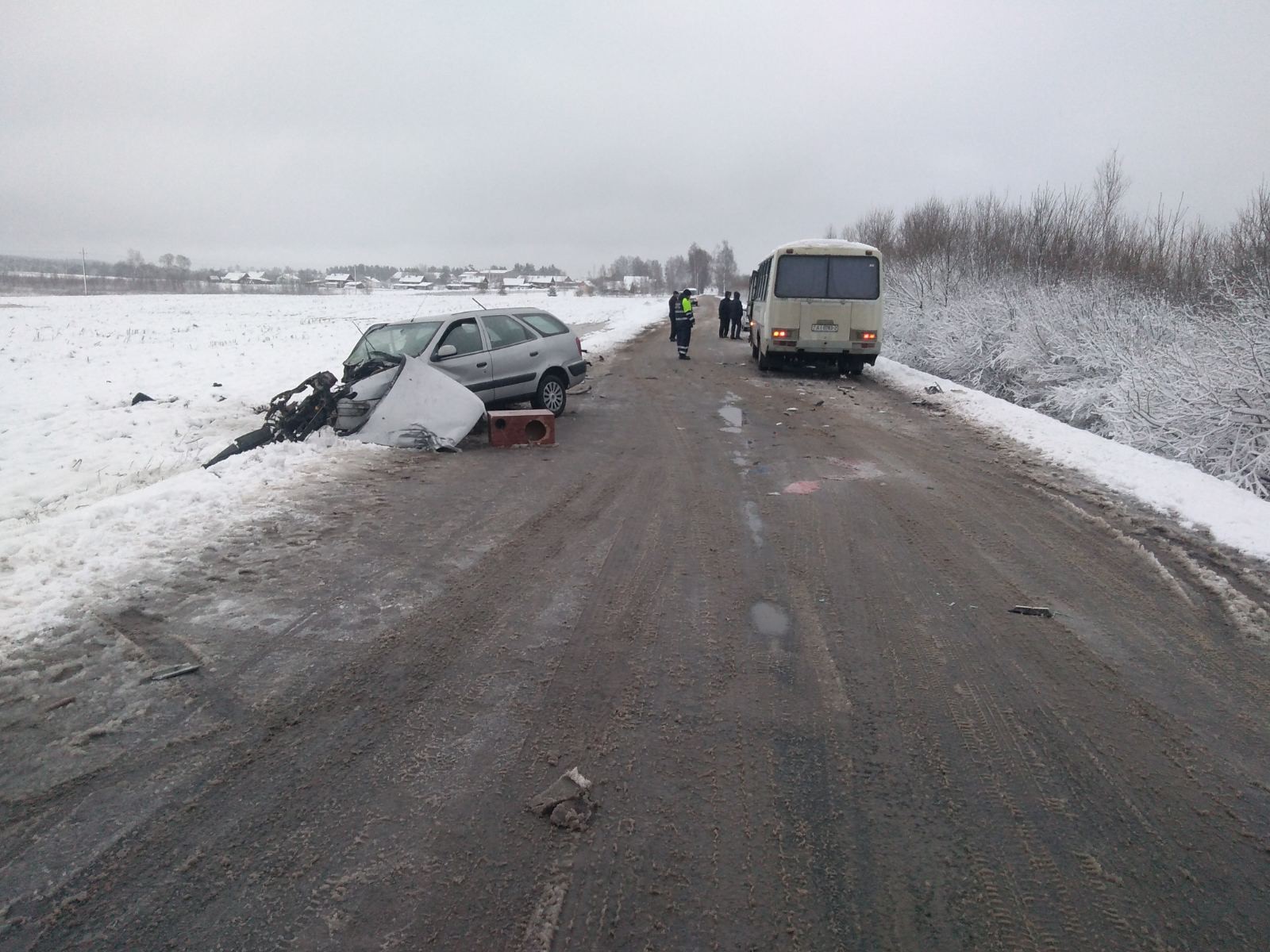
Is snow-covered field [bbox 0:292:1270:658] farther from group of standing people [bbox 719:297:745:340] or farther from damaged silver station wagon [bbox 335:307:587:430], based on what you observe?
group of standing people [bbox 719:297:745:340]

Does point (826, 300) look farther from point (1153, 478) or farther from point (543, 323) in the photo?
point (1153, 478)

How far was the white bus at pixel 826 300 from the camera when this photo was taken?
1677 cm

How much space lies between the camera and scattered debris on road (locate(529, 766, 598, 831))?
9.14 ft

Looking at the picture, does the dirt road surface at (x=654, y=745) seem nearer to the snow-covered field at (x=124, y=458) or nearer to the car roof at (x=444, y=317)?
Result: the snow-covered field at (x=124, y=458)

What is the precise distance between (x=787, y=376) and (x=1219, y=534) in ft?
41.4

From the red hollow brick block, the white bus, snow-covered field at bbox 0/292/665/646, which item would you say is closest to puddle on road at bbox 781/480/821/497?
the red hollow brick block

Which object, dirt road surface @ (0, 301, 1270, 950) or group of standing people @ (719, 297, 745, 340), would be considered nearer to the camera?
dirt road surface @ (0, 301, 1270, 950)

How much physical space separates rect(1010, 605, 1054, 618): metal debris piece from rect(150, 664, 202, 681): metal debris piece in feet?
16.1

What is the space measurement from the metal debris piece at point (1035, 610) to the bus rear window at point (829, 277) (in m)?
13.2

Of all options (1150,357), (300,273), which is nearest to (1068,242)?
(1150,357)

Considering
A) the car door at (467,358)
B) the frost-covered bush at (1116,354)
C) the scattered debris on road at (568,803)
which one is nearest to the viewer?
the scattered debris on road at (568,803)

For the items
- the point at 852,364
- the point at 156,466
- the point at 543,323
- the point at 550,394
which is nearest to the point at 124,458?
the point at 156,466

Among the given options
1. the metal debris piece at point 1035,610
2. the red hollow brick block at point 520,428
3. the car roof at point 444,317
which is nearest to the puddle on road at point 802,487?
the metal debris piece at point 1035,610

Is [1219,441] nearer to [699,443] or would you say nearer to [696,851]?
[699,443]
